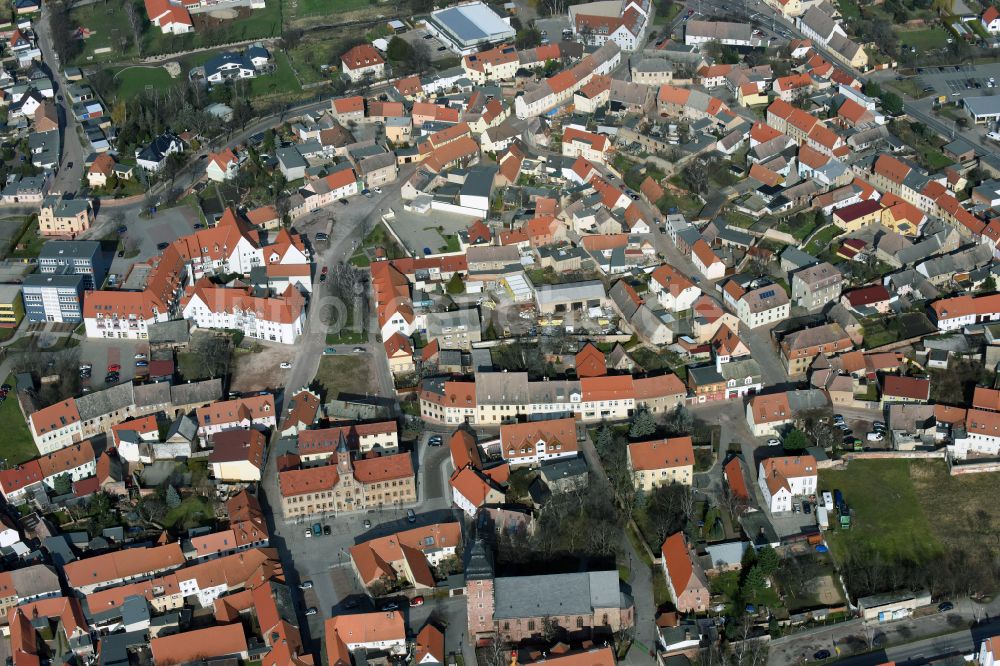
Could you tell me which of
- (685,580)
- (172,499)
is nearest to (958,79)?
(685,580)

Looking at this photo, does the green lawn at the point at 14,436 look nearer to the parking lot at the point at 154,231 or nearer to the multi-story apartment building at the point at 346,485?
the parking lot at the point at 154,231

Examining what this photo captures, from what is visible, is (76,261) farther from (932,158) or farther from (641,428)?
(932,158)

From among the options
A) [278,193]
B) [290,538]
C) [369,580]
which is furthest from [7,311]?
[369,580]

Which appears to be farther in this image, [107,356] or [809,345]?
[107,356]

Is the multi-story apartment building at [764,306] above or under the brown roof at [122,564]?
above

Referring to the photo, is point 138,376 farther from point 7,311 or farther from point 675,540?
point 675,540

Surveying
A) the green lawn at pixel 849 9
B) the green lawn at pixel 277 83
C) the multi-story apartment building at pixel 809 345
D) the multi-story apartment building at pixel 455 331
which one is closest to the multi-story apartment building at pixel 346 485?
the multi-story apartment building at pixel 455 331
